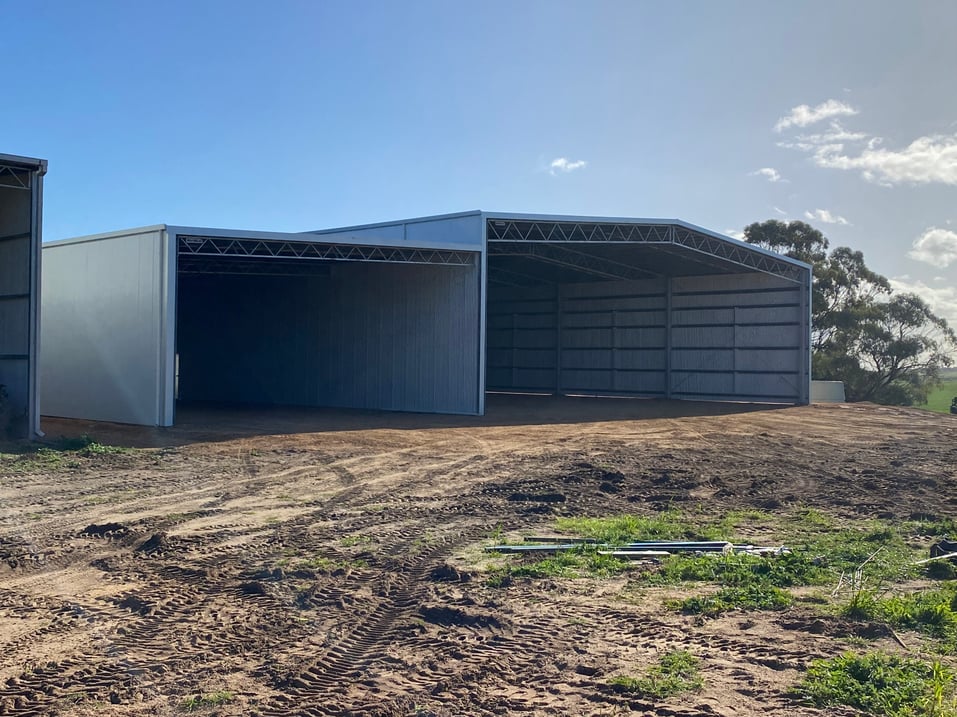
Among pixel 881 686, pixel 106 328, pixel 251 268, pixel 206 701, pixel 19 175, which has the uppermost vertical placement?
pixel 19 175

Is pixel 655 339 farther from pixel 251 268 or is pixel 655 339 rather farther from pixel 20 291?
pixel 20 291

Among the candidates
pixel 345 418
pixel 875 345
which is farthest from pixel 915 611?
pixel 875 345

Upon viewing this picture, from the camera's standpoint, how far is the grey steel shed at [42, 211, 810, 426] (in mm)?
23234

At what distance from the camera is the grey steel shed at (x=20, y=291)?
19.0 meters

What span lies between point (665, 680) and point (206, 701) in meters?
2.90

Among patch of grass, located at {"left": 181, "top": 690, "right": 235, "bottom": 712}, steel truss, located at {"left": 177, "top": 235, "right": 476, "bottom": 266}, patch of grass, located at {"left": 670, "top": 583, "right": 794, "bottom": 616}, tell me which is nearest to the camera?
patch of grass, located at {"left": 181, "top": 690, "right": 235, "bottom": 712}

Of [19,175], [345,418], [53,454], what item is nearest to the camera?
[53,454]

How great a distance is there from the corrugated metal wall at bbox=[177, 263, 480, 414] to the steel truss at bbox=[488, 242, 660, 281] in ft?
14.2

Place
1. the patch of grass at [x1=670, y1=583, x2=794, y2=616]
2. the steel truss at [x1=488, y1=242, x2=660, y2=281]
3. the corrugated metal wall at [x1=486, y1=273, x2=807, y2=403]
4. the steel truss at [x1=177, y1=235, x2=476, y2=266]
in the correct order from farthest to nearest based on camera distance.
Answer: the corrugated metal wall at [x1=486, y1=273, x2=807, y2=403] < the steel truss at [x1=488, y1=242, x2=660, y2=281] < the steel truss at [x1=177, y1=235, x2=476, y2=266] < the patch of grass at [x1=670, y1=583, x2=794, y2=616]

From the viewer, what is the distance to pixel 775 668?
570cm

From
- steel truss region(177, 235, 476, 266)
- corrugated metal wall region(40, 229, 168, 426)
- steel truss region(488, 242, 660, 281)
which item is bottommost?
corrugated metal wall region(40, 229, 168, 426)

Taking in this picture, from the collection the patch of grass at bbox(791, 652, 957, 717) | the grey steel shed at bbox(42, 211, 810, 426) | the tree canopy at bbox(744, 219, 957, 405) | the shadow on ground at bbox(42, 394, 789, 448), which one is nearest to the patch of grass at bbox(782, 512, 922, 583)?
the patch of grass at bbox(791, 652, 957, 717)

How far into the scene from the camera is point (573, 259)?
112 feet

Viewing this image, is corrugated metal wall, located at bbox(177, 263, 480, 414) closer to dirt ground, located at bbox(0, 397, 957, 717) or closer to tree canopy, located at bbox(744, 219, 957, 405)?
dirt ground, located at bbox(0, 397, 957, 717)
